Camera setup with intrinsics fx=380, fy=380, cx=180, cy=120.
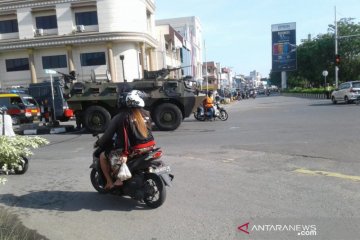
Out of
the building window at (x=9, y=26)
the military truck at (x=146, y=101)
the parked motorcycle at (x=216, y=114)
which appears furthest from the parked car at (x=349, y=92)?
the building window at (x=9, y=26)

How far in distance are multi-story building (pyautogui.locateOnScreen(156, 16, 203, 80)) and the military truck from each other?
164 ft

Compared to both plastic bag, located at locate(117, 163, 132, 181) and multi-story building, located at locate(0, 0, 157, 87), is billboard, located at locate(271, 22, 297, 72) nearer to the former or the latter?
multi-story building, located at locate(0, 0, 157, 87)

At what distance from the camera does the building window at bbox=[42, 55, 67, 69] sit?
3803 centimetres

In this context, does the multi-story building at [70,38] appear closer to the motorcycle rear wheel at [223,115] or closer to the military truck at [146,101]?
the motorcycle rear wheel at [223,115]

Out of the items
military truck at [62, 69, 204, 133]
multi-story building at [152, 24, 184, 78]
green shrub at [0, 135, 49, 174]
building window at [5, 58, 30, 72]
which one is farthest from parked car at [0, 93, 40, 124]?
multi-story building at [152, 24, 184, 78]

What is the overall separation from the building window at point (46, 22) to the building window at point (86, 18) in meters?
2.45

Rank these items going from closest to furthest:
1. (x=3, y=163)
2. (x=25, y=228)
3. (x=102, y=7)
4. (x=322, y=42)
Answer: (x=25, y=228)
(x=3, y=163)
(x=102, y=7)
(x=322, y=42)

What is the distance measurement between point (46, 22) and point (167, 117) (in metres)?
28.1

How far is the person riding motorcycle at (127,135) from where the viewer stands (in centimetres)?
515

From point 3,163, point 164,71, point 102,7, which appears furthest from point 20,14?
point 3,163

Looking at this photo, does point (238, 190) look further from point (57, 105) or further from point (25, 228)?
point (57, 105)

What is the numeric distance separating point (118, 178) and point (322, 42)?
191 feet

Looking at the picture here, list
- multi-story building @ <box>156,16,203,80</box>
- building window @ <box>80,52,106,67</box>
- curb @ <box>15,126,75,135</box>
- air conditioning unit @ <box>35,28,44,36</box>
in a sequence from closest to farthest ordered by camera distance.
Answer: curb @ <box>15,126,75,135</box> < air conditioning unit @ <box>35,28,44,36</box> < building window @ <box>80,52,106,67</box> < multi-story building @ <box>156,16,203,80</box>

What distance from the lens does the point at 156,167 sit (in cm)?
509
